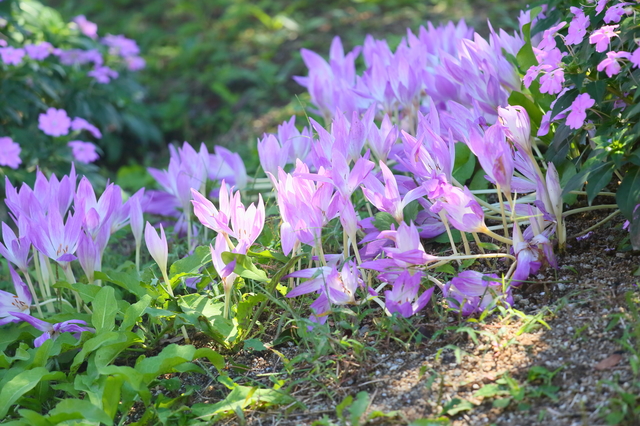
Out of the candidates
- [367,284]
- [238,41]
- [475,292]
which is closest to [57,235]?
[367,284]

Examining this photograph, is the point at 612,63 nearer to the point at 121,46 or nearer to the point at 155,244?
the point at 155,244

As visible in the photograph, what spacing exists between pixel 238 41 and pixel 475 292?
4105mm

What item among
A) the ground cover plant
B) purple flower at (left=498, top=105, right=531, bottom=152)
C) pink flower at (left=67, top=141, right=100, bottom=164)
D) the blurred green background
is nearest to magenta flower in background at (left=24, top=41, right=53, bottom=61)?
pink flower at (left=67, top=141, right=100, bottom=164)

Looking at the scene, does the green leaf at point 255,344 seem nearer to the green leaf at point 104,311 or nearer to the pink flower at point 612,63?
the green leaf at point 104,311

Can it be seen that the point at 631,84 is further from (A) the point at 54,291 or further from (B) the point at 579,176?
(A) the point at 54,291

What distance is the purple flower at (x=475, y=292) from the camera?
1.73 metres

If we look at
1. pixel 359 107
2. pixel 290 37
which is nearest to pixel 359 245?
pixel 359 107

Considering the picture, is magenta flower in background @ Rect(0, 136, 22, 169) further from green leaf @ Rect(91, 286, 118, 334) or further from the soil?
the soil

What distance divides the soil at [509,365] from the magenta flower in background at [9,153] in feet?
5.19

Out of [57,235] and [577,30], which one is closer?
[577,30]

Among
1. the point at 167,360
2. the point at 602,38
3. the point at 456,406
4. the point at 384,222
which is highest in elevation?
the point at 602,38

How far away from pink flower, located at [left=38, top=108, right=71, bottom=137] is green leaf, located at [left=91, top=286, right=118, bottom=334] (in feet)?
4.70

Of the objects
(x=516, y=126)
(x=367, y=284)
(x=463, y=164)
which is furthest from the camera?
(x=463, y=164)

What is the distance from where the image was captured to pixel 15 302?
1963 millimetres
